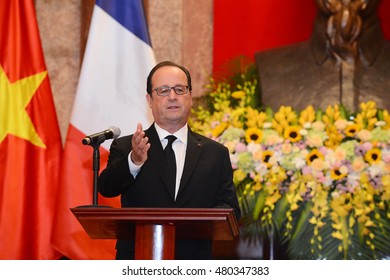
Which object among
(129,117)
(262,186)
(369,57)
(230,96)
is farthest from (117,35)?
(369,57)

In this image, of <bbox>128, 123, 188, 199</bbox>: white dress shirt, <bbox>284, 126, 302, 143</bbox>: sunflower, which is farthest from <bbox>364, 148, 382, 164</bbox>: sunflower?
<bbox>128, 123, 188, 199</bbox>: white dress shirt

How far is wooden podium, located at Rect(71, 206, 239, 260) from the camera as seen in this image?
Result: 8.42ft

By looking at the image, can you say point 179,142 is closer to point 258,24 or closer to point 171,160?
point 171,160

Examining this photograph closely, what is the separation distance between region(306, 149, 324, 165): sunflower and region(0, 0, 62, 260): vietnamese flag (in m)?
1.39

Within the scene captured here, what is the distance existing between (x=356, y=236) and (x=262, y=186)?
0.54 m

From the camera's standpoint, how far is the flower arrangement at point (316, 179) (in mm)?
4160

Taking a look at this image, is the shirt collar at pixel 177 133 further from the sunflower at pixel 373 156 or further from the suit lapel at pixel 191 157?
the sunflower at pixel 373 156

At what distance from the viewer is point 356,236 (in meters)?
4.18

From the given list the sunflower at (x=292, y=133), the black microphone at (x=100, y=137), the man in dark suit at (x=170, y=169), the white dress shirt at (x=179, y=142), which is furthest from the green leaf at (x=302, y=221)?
the black microphone at (x=100, y=137)

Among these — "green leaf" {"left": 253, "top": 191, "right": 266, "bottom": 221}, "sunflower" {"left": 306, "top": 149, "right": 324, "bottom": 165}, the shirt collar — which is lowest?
"green leaf" {"left": 253, "top": 191, "right": 266, "bottom": 221}

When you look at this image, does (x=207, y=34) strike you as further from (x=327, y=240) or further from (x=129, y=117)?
(x=327, y=240)

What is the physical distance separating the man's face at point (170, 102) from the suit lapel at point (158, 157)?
6 cm

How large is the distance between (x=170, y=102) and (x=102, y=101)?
1.54 m

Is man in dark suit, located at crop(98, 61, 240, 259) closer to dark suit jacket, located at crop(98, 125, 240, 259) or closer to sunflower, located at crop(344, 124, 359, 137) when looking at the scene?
dark suit jacket, located at crop(98, 125, 240, 259)
